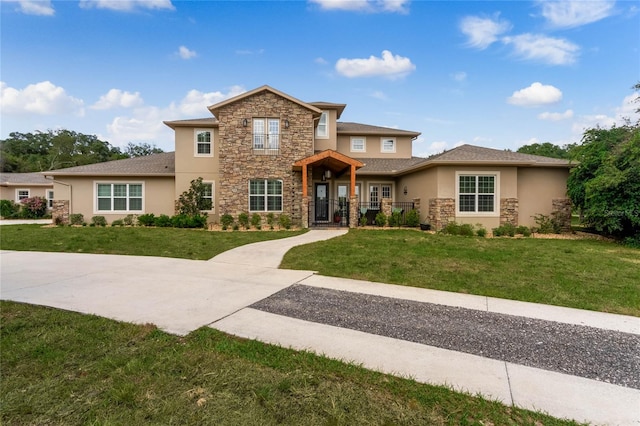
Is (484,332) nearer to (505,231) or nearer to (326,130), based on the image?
(505,231)

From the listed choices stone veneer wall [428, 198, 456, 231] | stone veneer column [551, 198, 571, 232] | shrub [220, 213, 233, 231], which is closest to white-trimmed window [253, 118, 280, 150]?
shrub [220, 213, 233, 231]

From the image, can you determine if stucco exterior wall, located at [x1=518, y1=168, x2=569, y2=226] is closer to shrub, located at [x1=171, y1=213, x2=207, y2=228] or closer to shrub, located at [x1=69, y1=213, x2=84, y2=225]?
shrub, located at [x1=171, y1=213, x2=207, y2=228]

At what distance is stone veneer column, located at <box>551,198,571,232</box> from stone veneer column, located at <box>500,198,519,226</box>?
2236mm

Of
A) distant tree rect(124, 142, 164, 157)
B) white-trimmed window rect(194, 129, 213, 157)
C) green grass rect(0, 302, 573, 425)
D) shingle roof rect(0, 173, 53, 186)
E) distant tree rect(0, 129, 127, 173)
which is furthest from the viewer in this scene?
distant tree rect(124, 142, 164, 157)

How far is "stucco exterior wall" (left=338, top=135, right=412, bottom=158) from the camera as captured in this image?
1972 centimetres

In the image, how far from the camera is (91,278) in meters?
6.15

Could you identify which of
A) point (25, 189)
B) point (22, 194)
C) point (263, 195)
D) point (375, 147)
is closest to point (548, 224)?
point (375, 147)

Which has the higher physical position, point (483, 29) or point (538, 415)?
point (483, 29)

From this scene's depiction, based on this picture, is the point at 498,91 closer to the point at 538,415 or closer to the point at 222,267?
the point at 222,267

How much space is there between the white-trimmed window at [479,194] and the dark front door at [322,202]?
7.01 metres

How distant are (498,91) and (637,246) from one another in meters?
9.36

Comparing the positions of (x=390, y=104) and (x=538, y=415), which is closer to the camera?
(x=538, y=415)

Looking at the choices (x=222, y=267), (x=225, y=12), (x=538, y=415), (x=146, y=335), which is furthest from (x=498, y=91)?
(x=146, y=335)

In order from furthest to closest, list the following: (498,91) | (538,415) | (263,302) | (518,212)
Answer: (498,91), (518,212), (263,302), (538,415)
